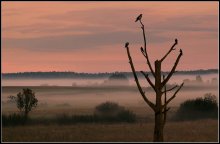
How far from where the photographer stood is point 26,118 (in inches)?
1961

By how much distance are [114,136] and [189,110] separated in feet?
56.0

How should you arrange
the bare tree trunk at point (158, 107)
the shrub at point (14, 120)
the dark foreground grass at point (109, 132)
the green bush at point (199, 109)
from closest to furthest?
the bare tree trunk at point (158, 107), the dark foreground grass at point (109, 132), the shrub at point (14, 120), the green bush at point (199, 109)

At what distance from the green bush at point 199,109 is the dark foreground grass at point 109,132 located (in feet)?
3.65

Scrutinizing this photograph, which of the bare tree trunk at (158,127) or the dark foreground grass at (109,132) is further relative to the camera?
the dark foreground grass at (109,132)

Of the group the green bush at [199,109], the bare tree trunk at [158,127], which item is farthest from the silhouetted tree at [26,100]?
the bare tree trunk at [158,127]

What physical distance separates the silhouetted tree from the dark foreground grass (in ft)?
5.84

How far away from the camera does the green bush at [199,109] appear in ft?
181

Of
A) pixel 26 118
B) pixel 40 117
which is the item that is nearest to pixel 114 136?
pixel 26 118

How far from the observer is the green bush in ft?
181

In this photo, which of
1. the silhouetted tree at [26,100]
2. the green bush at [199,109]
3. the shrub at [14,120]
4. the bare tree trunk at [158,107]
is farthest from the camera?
the green bush at [199,109]

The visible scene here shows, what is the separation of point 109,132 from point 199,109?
1440cm

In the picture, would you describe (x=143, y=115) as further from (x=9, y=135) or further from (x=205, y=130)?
(x=9, y=135)

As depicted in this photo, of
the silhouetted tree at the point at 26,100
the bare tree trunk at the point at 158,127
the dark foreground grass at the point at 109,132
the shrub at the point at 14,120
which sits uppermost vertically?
the silhouetted tree at the point at 26,100

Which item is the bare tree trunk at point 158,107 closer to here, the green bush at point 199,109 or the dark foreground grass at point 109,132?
the dark foreground grass at point 109,132
